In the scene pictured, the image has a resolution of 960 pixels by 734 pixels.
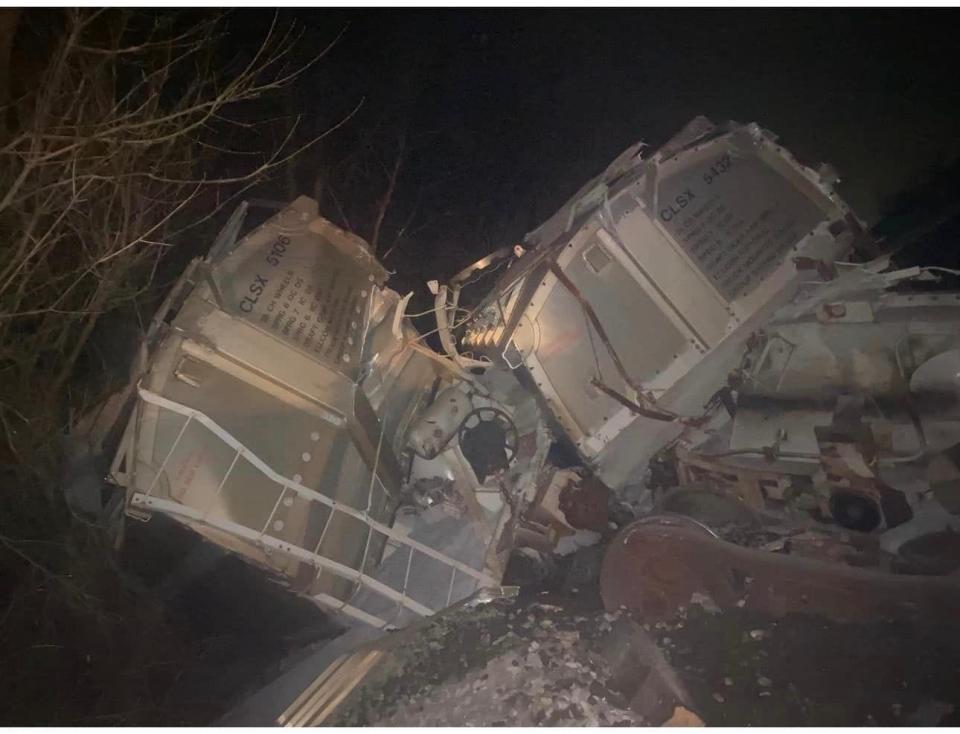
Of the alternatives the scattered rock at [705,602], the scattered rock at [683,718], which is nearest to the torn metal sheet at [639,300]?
the scattered rock at [705,602]

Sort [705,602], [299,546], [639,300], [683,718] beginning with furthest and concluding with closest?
1. [639,300]
2. [299,546]
3. [705,602]
4. [683,718]

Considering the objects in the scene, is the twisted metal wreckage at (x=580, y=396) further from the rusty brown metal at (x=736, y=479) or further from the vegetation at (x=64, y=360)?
the vegetation at (x=64, y=360)

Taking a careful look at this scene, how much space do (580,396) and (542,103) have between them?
4294mm

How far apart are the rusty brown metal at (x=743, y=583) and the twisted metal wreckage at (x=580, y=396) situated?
0.07ft

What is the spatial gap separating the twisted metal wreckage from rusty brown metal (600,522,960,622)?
0.02 meters

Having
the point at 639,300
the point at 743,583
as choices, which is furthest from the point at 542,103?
the point at 743,583

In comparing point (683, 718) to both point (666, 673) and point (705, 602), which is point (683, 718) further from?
point (705, 602)

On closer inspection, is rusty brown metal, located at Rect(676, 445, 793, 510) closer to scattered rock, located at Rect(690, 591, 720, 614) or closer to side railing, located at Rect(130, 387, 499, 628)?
scattered rock, located at Rect(690, 591, 720, 614)

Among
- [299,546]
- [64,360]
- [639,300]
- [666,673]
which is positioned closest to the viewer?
[666,673]

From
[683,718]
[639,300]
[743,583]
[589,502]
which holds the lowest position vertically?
[683,718]

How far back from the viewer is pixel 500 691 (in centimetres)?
257

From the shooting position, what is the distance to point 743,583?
2.52 meters

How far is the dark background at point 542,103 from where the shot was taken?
470 centimetres

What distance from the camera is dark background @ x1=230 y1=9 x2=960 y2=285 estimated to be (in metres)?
4.70
